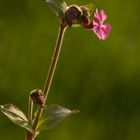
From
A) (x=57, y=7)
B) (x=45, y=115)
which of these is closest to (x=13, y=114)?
(x=45, y=115)

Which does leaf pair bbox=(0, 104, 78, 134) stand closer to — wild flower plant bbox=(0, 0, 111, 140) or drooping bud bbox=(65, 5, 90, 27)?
wild flower plant bbox=(0, 0, 111, 140)

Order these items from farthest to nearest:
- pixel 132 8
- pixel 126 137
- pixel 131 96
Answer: pixel 132 8, pixel 131 96, pixel 126 137

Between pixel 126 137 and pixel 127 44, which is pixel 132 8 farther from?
pixel 126 137

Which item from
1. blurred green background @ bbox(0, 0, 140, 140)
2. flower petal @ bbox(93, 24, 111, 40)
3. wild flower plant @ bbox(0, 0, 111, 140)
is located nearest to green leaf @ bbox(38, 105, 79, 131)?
wild flower plant @ bbox(0, 0, 111, 140)

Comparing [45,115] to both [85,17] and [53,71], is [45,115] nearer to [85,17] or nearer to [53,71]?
[53,71]

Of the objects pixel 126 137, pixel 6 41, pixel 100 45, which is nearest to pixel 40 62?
pixel 6 41

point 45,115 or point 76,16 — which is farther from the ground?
point 76,16

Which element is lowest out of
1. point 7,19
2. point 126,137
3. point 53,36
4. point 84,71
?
point 126,137
